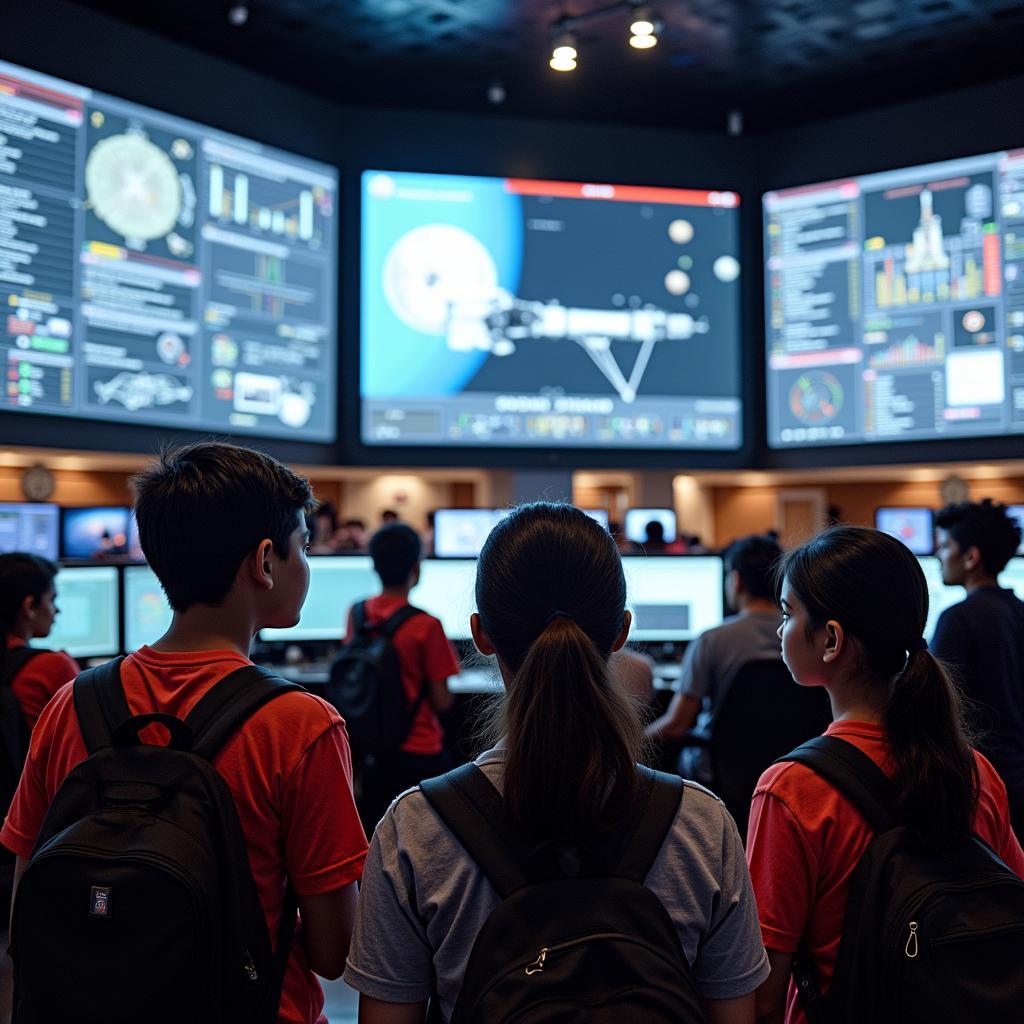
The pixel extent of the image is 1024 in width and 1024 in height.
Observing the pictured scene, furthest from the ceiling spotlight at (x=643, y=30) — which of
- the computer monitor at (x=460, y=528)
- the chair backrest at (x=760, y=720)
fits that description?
the chair backrest at (x=760, y=720)

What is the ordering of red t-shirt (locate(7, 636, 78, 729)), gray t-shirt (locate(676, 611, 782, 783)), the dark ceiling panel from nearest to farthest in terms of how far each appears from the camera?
red t-shirt (locate(7, 636, 78, 729))
gray t-shirt (locate(676, 611, 782, 783))
the dark ceiling panel

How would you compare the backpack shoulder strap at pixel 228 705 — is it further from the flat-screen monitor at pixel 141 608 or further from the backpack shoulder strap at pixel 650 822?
the flat-screen monitor at pixel 141 608

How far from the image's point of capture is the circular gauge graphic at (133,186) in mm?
4449

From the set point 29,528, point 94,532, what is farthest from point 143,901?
point 94,532

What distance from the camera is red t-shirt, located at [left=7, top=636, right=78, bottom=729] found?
7.82ft

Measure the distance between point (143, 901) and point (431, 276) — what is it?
16.2 feet

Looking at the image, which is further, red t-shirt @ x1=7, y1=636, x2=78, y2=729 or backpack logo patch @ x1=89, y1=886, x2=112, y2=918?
red t-shirt @ x1=7, y1=636, x2=78, y2=729

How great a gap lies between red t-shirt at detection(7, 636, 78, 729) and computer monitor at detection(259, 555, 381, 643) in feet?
5.37

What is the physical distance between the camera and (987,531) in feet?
8.52

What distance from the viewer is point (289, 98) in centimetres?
544

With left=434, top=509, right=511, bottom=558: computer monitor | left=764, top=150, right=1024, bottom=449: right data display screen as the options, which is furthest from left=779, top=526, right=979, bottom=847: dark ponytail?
left=764, top=150, right=1024, bottom=449: right data display screen

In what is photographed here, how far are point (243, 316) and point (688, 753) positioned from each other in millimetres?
3131

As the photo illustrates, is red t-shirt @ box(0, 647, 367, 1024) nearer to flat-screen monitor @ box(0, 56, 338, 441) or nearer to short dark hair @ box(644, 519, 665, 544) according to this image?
flat-screen monitor @ box(0, 56, 338, 441)

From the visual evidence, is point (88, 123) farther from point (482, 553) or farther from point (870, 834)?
point (870, 834)
